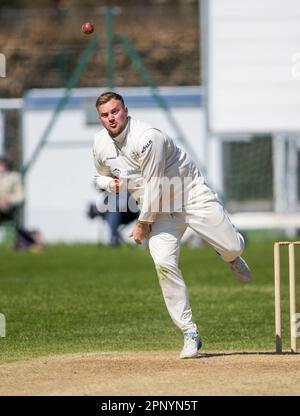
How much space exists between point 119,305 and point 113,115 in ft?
20.4

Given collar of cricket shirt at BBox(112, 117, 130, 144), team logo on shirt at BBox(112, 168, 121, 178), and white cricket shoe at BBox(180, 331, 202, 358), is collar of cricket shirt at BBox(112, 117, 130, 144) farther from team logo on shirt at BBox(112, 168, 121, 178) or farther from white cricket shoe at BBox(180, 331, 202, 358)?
white cricket shoe at BBox(180, 331, 202, 358)

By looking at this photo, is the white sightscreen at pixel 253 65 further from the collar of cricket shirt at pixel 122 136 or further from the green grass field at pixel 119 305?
the collar of cricket shirt at pixel 122 136

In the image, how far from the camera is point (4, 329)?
48.3 ft

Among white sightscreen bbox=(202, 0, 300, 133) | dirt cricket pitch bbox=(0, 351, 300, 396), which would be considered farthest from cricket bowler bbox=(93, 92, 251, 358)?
white sightscreen bbox=(202, 0, 300, 133)

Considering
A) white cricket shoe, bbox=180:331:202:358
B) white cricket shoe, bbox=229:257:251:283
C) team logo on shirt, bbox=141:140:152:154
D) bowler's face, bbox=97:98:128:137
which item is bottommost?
white cricket shoe, bbox=180:331:202:358

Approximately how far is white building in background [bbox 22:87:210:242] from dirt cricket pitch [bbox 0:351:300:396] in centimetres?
1932

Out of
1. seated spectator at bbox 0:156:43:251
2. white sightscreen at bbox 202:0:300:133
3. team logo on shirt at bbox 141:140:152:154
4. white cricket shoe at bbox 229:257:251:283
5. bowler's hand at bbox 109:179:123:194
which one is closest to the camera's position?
team logo on shirt at bbox 141:140:152:154

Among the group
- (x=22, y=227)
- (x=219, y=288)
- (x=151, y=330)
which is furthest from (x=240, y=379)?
(x=22, y=227)

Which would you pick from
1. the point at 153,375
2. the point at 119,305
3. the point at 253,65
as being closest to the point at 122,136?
the point at 153,375

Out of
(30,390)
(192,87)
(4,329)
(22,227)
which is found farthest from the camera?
(192,87)

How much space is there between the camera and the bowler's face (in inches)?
451

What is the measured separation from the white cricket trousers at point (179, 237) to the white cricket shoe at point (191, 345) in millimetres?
78

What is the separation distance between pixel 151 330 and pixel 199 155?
1775 centimetres
